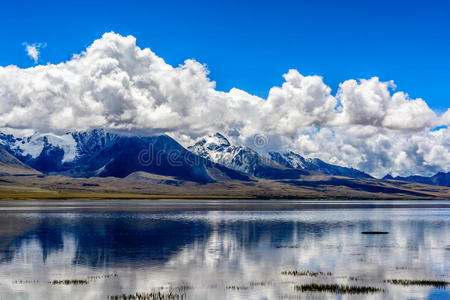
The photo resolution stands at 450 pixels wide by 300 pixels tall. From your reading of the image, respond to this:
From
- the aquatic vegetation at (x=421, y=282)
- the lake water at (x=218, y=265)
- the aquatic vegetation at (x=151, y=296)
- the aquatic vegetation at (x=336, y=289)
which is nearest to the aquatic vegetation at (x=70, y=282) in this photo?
the lake water at (x=218, y=265)

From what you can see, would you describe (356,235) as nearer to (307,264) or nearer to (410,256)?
(410,256)

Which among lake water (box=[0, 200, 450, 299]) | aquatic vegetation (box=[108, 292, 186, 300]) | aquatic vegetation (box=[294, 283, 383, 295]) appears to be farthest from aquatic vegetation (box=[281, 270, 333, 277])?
aquatic vegetation (box=[108, 292, 186, 300])

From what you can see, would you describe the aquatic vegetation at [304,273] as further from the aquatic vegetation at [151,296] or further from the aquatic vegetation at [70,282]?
the aquatic vegetation at [70,282]

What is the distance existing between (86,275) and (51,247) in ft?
88.3

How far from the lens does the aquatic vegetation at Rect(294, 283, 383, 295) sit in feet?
143

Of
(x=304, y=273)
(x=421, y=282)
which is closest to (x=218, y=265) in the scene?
(x=304, y=273)

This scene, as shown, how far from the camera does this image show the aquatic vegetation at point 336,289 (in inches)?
1715

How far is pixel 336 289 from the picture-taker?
44.4 metres

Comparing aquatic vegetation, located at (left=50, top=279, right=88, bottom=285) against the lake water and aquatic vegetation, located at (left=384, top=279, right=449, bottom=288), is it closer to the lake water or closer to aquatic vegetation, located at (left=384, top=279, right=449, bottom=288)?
the lake water

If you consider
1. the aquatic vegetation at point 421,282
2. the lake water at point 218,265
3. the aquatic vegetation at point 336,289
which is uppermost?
the aquatic vegetation at point 421,282

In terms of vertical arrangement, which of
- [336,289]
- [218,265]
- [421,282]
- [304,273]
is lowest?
[218,265]

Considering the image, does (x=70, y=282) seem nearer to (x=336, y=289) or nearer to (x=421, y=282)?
(x=336, y=289)

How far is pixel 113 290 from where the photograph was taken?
43.8m

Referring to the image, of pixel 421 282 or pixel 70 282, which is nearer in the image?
pixel 70 282
